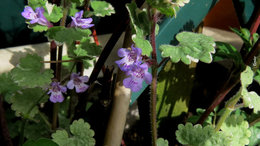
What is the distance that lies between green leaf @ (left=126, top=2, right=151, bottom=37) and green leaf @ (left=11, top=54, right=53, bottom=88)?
0.93 feet

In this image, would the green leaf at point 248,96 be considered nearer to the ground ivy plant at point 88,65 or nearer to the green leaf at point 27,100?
the ground ivy plant at point 88,65

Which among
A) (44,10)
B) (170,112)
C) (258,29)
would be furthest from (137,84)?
(170,112)

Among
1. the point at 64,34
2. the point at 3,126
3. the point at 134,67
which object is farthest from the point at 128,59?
the point at 3,126

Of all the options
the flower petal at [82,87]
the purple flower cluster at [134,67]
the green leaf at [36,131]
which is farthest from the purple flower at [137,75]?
the green leaf at [36,131]

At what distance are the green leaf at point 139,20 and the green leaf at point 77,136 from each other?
336mm

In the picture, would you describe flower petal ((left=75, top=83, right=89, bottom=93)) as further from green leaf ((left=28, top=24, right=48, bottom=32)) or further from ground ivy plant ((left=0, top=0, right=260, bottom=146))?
green leaf ((left=28, top=24, right=48, bottom=32))

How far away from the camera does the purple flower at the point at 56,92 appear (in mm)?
824

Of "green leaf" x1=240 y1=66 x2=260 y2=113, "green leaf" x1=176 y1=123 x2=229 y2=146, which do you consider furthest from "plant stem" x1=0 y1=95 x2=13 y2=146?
"green leaf" x1=240 y1=66 x2=260 y2=113

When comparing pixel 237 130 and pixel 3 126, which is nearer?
pixel 3 126

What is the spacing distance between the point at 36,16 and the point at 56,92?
223mm

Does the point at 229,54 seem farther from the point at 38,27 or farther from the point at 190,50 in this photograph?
the point at 38,27

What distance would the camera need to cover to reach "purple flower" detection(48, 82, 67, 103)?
32.4 inches

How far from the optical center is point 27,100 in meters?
0.87

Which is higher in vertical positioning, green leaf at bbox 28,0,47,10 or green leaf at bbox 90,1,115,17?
green leaf at bbox 28,0,47,10
